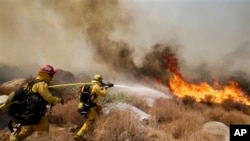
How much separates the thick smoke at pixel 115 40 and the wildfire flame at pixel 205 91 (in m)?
0.85

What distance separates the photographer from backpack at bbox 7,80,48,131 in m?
6.34

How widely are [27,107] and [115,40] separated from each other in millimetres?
10833

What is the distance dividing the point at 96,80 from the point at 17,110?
1.98m

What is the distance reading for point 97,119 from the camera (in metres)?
8.88

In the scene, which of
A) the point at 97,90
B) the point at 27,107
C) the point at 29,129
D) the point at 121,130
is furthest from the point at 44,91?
the point at 121,130

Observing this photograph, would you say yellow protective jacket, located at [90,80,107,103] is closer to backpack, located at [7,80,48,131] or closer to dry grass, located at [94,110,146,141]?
dry grass, located at [94,110,146,141]

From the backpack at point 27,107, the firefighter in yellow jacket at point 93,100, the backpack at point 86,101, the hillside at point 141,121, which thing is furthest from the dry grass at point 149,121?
the backpack at point 27,107

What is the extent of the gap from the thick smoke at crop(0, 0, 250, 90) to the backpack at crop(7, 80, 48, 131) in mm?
8142

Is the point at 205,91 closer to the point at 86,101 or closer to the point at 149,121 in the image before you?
the point at 149,121

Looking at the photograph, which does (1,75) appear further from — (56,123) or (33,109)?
(33,109)

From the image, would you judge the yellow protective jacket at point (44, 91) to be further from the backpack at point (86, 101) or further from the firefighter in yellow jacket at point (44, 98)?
the backpack at point (86, 101)

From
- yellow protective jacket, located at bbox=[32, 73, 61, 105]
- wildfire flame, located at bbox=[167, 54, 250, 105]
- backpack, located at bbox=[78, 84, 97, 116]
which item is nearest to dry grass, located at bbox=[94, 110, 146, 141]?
backpack, located at bbox=[78, 84, 97, 116]

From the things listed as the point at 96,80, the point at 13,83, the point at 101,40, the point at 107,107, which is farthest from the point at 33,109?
the point at 101,40

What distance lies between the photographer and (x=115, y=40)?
55.5ft
